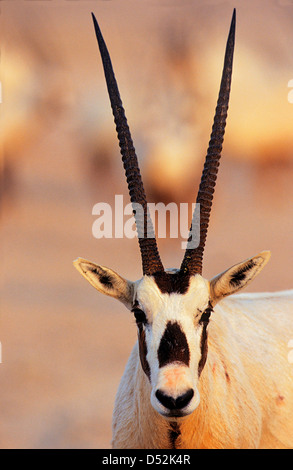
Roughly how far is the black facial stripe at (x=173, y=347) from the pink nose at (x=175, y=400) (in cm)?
30

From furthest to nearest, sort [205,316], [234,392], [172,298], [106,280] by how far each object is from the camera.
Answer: [234,392], [106,280], [205,316], [172,298]

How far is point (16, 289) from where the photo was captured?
16.1 m

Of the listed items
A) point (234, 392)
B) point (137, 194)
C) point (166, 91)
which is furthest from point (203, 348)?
point (166, 91)

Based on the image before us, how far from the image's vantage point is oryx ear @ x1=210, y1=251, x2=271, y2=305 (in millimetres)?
5789

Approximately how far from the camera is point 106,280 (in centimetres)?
589

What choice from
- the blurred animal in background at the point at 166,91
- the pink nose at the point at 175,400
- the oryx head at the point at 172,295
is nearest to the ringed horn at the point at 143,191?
the oryx head at the point at 172,295

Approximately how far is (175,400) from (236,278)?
1593 mm

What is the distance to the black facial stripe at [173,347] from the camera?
503cm

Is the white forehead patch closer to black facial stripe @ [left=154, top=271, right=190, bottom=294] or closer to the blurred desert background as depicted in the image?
black facial stripe @ [left=154, top=271, right=190, bottom=294]

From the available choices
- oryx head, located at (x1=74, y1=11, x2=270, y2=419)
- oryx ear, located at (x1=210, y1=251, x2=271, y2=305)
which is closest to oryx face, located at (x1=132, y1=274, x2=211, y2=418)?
oryx head, located at (x1=74, y1=11, x2=270, y2=419)

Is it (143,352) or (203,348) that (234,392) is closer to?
(203,348)
